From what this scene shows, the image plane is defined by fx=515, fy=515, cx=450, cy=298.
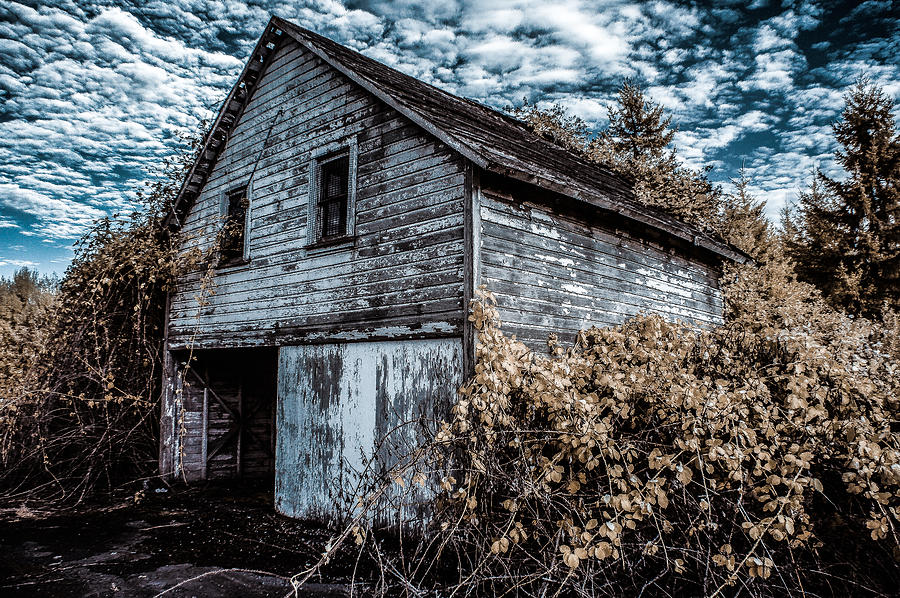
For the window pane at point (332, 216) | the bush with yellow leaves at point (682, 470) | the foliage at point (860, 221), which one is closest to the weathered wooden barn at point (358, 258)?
the window pane at point (332, 216)

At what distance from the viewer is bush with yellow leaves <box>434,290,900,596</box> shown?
12.4 ft

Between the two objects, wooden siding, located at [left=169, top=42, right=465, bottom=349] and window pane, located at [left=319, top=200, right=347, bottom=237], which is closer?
wooden siding, located at [left=169, top=42, right=465, bottom=349]

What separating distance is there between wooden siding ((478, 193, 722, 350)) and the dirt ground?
3.81 meters

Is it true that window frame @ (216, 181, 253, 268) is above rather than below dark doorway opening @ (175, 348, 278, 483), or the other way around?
above

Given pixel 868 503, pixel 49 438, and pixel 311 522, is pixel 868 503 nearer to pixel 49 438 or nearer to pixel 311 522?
pixel 311 522

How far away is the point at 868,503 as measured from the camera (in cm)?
408

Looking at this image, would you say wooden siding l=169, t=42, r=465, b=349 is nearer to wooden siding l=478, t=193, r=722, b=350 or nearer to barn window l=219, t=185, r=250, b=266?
barn window l=219, t=185, r=250, b=266

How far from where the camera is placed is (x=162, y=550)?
672cm

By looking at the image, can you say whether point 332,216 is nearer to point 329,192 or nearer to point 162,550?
point 329,192

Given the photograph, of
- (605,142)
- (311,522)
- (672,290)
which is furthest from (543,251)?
(605,142)

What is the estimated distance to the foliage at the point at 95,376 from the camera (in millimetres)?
9461

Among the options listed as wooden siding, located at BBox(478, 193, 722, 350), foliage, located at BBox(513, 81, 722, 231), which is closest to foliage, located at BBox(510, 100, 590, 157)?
foliage, located at BBox(513, 81, 722, 231)

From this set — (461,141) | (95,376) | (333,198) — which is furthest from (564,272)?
(95,376)

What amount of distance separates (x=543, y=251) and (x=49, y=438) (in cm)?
976
